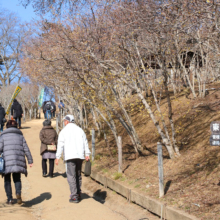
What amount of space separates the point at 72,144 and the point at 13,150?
1240mm

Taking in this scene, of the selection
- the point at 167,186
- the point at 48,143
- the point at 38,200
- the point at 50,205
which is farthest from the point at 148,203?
the point at 48,143

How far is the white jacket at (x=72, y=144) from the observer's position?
6.62 m

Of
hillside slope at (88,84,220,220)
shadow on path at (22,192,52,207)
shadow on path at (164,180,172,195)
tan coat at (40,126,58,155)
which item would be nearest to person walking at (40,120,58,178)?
tan coat at (40,126,58,155)

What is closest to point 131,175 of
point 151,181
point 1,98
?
point 151,181

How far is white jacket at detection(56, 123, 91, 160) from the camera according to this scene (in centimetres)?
662

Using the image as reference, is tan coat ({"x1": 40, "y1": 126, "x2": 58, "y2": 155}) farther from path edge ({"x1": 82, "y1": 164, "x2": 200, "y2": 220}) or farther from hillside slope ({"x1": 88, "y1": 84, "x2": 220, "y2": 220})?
path edge ({"x1": 82, "y1": 164, "x2": 200, "y2": 220})

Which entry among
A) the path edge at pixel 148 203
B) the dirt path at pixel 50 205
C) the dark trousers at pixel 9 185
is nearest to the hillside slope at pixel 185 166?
the path edge at pixel 148 203

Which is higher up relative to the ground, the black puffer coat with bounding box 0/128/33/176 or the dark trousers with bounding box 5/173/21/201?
the black puffer coat with bounding box 0/128/33/176

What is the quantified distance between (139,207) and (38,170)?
5.25 m

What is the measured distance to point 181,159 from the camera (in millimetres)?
8281

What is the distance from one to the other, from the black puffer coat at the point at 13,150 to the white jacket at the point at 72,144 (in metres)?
0.80

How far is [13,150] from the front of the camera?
22.0ft

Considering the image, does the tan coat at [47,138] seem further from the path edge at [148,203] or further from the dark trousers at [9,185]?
the dark trousers at [9,185]

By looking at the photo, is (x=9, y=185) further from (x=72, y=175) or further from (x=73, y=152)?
(x=73, y=152)
